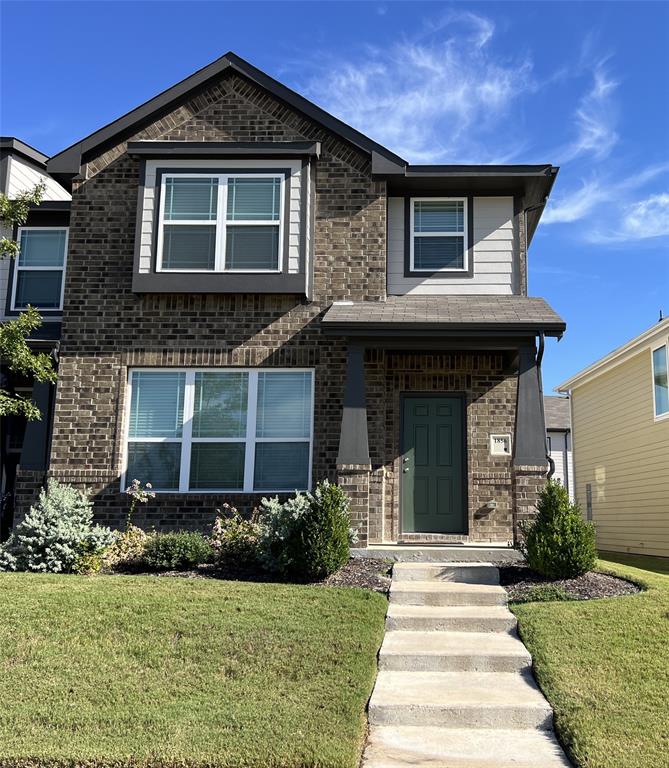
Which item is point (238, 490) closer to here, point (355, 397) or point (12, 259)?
point (355, 397)

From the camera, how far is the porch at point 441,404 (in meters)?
10.6

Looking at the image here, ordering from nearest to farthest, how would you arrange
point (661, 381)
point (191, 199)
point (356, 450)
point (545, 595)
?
1. point (545, 595)
2. point (356, 450)
3. point (191, 199)
4. point (661, 381)

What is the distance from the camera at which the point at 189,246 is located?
11594mm

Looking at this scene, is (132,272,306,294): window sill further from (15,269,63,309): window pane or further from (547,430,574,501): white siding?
(547,430,574,501): white siding

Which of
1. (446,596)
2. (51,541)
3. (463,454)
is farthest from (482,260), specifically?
(51,541)

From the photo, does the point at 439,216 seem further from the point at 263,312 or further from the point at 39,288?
the point at 39,288

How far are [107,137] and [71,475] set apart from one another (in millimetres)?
5248

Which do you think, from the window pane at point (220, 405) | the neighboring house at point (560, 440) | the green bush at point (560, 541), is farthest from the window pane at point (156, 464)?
the neighboring house at point (560, 440)

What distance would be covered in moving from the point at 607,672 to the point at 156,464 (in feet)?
23.5

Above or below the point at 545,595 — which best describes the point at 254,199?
above

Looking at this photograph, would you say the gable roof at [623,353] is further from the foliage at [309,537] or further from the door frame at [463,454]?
the foliage at [309,537]

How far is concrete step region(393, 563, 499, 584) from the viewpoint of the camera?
29.4ft

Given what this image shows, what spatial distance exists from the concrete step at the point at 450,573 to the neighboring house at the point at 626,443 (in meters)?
7.52

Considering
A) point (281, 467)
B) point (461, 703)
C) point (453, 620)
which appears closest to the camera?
point (461, 703)
